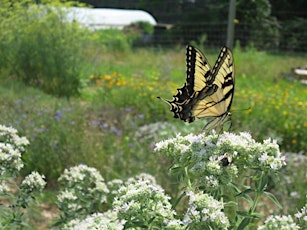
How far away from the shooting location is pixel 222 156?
2.07 meters

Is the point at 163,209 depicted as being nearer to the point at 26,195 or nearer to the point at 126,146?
the point at 26,195

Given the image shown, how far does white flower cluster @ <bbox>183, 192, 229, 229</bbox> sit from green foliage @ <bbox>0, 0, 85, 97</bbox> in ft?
26.3

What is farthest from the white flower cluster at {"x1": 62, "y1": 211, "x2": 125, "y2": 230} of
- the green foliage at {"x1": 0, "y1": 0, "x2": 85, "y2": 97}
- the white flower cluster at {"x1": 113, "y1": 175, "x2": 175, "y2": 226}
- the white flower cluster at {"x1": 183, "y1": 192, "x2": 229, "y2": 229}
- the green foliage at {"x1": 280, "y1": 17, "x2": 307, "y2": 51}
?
the green foliage at {"x1": 280, "y1": 17, "x2": 307, "y2": 51}

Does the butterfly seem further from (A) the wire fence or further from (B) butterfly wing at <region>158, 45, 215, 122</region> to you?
(A) the wire fence

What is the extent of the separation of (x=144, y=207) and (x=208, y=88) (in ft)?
3.02

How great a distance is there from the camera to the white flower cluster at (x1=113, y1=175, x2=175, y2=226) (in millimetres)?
1967

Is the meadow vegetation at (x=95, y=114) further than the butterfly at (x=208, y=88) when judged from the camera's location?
Yes

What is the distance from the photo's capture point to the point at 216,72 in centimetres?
269

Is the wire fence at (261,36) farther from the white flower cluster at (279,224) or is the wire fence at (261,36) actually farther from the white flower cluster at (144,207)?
the white flower cluster at (279,224)

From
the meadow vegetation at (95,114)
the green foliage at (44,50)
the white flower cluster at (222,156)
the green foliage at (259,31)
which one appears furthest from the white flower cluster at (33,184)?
the green foliage at (259,31)

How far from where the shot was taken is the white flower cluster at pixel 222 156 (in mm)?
1996

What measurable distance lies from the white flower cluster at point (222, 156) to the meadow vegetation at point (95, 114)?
19 centimetres

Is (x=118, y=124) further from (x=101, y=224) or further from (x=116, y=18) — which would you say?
(x=116, y=18)

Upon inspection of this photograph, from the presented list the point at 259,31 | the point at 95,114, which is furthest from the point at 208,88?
the point at 259,31
